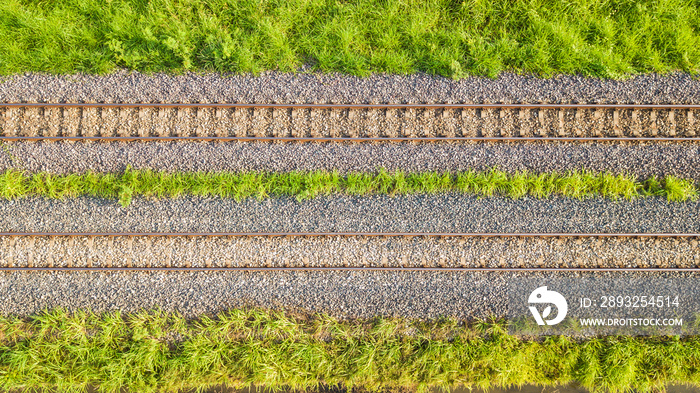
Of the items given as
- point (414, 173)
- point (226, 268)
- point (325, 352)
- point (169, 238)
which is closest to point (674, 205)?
point (414, 173)

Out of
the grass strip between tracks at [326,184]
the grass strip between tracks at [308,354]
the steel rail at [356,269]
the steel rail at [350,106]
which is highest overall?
the steel rail at [350,106]

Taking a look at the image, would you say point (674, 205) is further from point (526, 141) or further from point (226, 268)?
point (226, 268)

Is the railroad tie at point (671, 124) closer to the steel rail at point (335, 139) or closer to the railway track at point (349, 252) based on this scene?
the steel rail at point (335, 139)

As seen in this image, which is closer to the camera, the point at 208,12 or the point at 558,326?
the point at 558,326

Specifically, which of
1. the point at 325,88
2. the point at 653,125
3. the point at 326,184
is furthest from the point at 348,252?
the point at 653,125

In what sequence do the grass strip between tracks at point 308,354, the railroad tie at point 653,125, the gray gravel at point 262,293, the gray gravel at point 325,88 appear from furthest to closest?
the gray gravel at point 325,88 → the railroad tie at point 653,125 → the gray gravel at point 262,293 → the grass strip between tracks at point 308,354

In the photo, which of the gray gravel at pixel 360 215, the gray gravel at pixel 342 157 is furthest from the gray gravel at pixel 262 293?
the gray gravel at pixel 342 157

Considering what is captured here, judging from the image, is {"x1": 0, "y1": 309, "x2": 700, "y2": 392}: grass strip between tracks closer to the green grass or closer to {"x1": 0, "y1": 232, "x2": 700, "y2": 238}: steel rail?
{"x1": 0, "y1": 232, "x2": 700, "y2": 238}: steel rail
